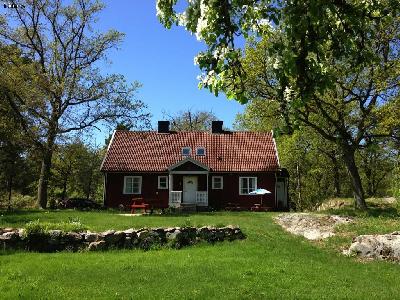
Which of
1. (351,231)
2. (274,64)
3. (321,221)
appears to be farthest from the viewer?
(321,221)

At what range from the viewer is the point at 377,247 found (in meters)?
15.7

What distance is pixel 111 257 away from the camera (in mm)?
15312

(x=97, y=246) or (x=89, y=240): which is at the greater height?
(x=89, y=240)

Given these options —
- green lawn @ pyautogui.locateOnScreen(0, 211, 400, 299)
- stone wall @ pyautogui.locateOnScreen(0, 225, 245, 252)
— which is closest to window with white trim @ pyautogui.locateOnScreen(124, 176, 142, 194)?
stone wall @ pyautogui.locateOnScreen(0, 225, 245, 252)

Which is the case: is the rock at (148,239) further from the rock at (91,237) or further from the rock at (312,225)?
the rock at (312,225)

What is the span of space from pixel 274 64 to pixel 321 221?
18.3m

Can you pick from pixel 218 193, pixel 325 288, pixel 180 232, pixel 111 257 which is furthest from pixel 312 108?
pixel 325 288

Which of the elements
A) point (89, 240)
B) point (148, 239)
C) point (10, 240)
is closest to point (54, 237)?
point (89, 240)

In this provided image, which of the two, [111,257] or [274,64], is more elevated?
[274,64]

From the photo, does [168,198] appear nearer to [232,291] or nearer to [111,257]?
[111,257]

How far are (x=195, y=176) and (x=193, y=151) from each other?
283cm

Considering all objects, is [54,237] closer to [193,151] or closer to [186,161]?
[186,161]

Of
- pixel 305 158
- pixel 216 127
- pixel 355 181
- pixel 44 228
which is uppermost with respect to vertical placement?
pixel 216 127

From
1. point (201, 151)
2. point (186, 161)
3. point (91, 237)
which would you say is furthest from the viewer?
point (201, 151)
